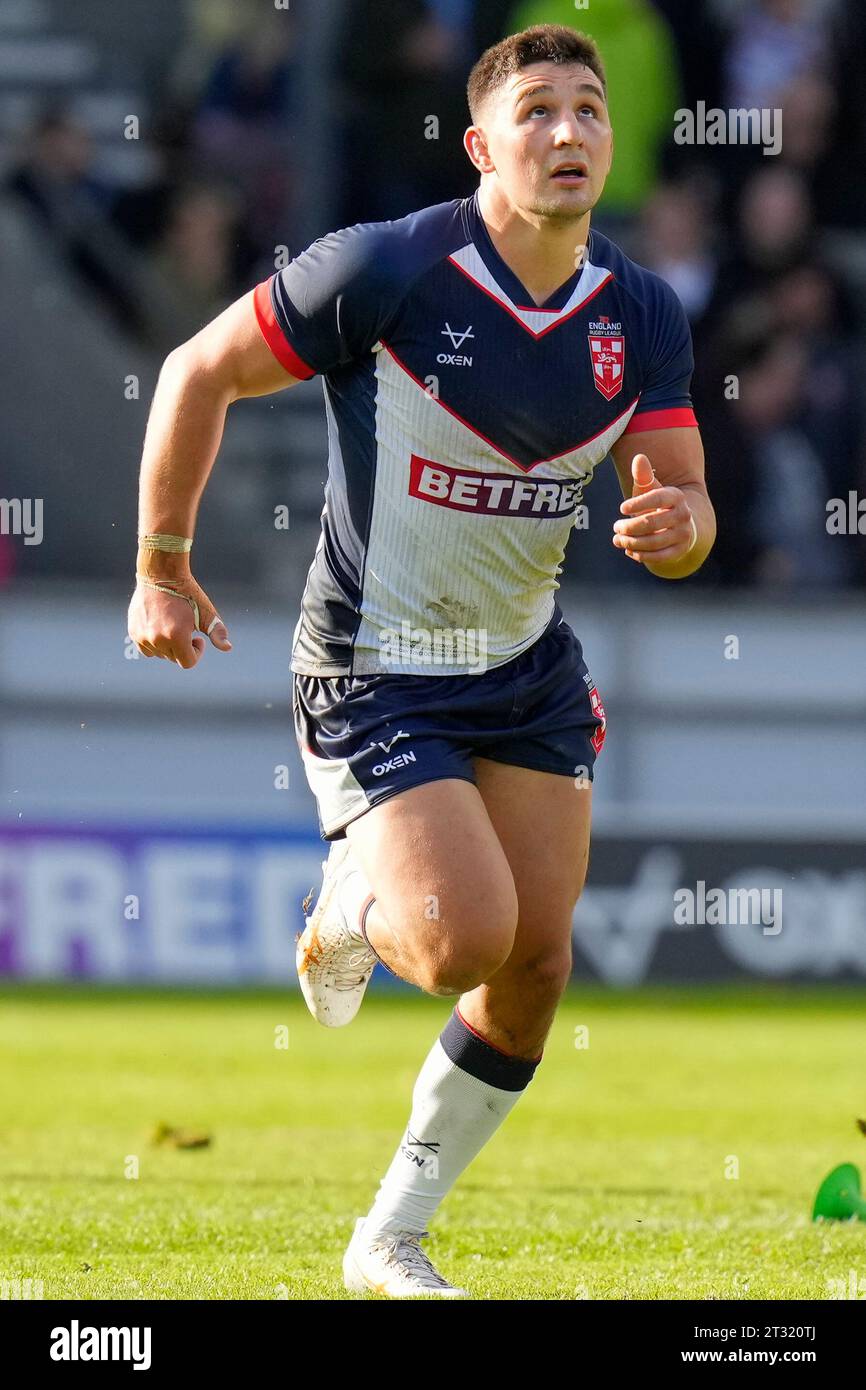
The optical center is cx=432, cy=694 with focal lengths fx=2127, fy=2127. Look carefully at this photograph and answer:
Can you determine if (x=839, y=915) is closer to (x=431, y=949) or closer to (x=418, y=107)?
(x=418, y=107)

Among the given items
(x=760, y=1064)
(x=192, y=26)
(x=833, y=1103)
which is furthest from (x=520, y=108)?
(x=192, y=26)

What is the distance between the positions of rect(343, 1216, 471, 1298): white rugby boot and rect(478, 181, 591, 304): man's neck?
2.13 meters

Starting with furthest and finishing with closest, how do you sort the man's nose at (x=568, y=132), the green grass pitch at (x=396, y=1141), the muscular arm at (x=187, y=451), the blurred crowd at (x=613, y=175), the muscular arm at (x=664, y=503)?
the blurred crowd at (x=613, y=175) → the green grass pitch at (x=396, y=1141) → the muscular arm at (x=187, y=451) → the man's nose at (x=568, y=132) → the muscular arm at (x=664, y=503)

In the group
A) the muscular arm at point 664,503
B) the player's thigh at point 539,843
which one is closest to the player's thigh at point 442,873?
the player's thigh at point 539,843

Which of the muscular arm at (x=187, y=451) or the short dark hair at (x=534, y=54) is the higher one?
the short dark hair at (x=534, y=54)

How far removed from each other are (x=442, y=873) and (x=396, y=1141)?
2904mm

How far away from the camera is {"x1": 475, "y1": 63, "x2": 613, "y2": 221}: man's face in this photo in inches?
178

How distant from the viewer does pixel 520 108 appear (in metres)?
4.59

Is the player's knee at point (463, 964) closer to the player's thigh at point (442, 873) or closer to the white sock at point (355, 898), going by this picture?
the player's thigh at point (442, 873)

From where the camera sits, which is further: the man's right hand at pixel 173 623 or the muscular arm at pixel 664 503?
the man's right hand at pixel 173 623

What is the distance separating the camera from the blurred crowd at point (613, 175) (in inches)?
456

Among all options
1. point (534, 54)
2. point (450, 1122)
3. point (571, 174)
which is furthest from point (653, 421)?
point (450, 1122)

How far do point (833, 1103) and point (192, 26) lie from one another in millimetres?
7985

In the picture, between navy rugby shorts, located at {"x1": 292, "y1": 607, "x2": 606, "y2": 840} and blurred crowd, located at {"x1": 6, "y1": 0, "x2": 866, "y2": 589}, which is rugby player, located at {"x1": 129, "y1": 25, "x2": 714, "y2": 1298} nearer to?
navy rugby shorts, located at {"x1": 292, "y1": 607, "x2": 606, "y2": 840}
